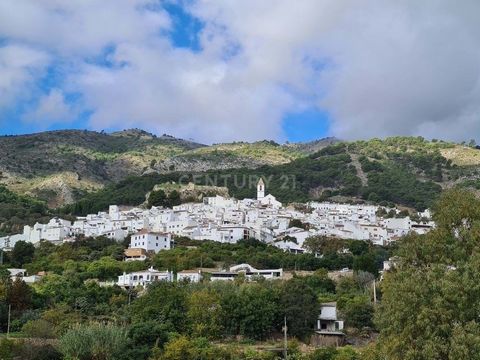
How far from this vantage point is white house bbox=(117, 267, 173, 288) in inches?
2017

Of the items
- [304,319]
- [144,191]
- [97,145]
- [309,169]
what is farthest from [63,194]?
[304,319]

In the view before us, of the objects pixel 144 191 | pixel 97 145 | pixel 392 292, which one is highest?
pixel 97 145

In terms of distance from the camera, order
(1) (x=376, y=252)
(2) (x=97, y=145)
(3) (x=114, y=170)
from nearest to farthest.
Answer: (1) (x=376, y=252) < (3) (x=114, y=170) < (2) (x=97, y=145)

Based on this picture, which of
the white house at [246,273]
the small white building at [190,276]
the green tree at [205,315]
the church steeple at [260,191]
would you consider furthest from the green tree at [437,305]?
the church steeple at [260,191]

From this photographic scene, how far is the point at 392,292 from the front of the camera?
2125cm

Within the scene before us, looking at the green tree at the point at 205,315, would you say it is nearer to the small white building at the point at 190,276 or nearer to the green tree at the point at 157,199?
the small white building at the point at 190,276

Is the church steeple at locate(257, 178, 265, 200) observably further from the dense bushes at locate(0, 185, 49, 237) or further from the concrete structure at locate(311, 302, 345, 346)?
the concrete structure at locate(311, 302, 345, 346)

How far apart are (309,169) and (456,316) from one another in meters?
107

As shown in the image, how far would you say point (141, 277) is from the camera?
52.0 meters

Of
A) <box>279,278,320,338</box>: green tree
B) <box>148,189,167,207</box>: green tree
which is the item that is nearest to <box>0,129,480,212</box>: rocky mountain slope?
<box>148,189,167,207</box>: green tree

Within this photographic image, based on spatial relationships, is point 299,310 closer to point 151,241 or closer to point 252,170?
point 151,241

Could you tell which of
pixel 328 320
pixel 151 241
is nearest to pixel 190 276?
pixel 328 320

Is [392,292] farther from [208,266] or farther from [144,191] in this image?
[144,191]

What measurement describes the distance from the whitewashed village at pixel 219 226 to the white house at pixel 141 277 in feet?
25.7
